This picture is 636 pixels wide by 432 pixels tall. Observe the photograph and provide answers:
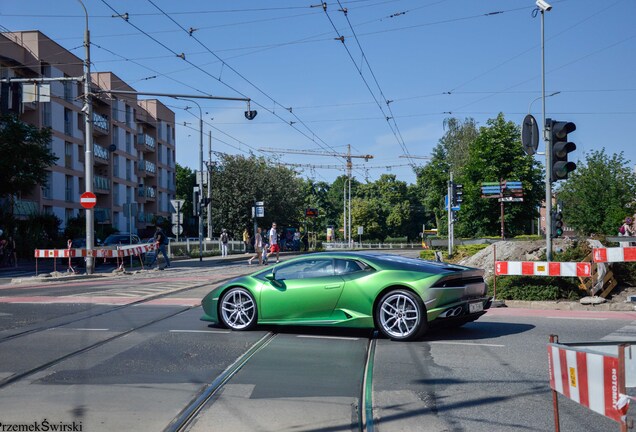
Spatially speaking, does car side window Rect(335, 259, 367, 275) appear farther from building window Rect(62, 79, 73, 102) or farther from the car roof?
building window Rect(62, 79, 73, 102)

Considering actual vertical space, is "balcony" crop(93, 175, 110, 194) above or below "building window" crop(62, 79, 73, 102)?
below

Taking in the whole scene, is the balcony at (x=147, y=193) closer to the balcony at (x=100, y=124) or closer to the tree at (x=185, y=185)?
the balcony at (x=100, y=124)

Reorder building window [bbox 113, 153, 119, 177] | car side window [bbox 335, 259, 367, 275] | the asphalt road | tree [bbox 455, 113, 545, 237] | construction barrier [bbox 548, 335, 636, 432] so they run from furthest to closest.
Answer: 1. building window [bbox 113, 153, 119, 177]
2. tree [bbox 455, 113, 545, 237]
3. car side window [bbox 335, 259, 367, 275]
4. the asphalt road
5. construction barrier [bbox 548, 335, 636, 432]

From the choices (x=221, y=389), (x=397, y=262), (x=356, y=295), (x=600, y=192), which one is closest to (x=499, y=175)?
(x=600, y=192)

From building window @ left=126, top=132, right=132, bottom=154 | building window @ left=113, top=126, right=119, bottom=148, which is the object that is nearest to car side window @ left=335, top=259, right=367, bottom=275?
building window @ left=113, top=126, right=119, bottom=148

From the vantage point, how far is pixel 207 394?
611 cm

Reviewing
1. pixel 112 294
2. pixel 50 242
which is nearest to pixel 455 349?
pixel 112 294

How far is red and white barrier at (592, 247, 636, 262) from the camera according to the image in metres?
13.2

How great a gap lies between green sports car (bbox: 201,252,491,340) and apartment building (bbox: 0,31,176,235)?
1492 centimetres

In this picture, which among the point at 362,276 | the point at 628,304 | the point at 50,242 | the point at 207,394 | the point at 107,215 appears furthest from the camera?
the point at 107,215

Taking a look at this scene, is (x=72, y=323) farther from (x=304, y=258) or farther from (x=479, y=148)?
→ (x=479, y=148)

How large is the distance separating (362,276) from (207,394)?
3.61 metres

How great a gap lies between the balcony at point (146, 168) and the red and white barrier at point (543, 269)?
56.4 meters

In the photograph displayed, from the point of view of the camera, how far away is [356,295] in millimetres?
9148
